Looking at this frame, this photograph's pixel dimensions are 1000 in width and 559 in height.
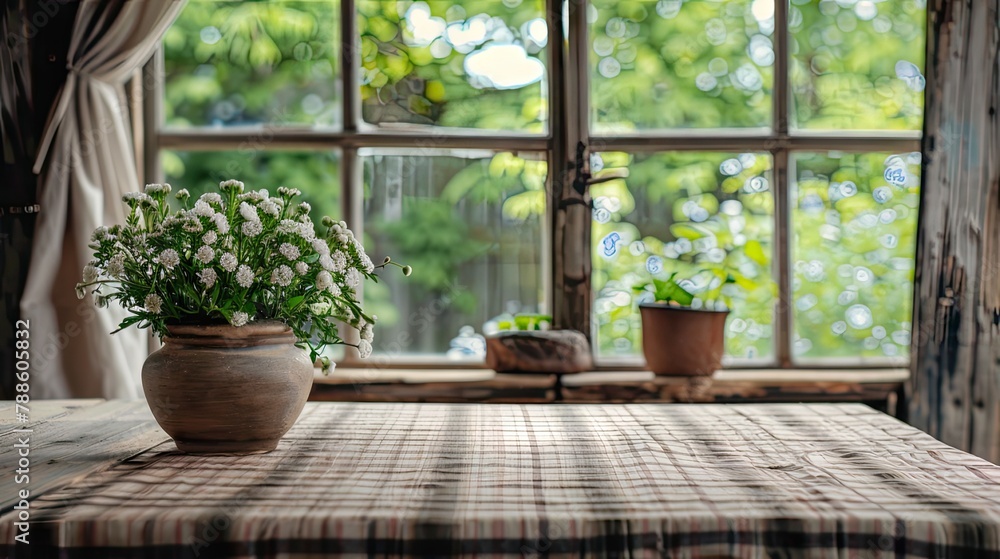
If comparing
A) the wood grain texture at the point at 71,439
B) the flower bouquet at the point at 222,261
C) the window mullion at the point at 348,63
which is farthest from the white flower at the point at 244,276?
the window mullion at the point at 348,63

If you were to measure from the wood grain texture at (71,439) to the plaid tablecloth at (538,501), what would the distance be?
44mm

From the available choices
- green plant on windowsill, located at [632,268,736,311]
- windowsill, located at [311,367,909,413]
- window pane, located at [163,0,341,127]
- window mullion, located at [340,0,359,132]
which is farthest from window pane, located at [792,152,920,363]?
window pane, located at [163,0,341,127]

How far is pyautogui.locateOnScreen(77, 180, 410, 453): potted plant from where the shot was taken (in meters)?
1.23

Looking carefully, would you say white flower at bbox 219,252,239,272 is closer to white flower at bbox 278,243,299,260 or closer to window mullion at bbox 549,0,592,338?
white flower at bbox 278,243,299,260

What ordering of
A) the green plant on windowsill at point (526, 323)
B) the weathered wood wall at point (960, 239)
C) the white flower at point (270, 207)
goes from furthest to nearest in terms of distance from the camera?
the green plant on windowsill at point (526, 323)
the weathered wood wall at point (960, 239)
the white flower at point (270, 207)

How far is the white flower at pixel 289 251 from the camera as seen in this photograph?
4.04 ft

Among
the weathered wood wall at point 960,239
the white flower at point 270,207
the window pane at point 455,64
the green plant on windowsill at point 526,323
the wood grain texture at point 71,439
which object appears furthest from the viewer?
the window pane at point 455,64

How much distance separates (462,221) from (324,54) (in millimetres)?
749

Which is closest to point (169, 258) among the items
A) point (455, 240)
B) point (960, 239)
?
point (455, 240)

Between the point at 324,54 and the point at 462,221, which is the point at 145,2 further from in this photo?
the point at 462,221

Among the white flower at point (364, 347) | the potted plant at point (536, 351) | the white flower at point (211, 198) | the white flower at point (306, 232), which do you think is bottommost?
the potted plant at point (536, 351)

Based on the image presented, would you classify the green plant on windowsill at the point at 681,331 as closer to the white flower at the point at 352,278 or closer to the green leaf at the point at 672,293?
the green leaf at the point at 672,293

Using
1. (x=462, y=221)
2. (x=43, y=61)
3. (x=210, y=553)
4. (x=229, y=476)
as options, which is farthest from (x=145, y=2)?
(x=210, y=553)

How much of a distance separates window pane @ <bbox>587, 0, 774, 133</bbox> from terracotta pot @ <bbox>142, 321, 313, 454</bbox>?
5.75 ft
